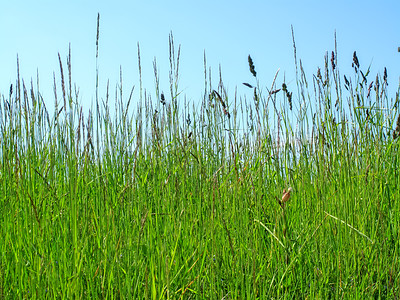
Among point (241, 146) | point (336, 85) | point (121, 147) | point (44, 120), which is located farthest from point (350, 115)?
point (44, 120)

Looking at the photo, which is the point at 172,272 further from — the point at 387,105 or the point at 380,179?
the point at 387,105

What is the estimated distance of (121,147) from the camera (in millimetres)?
2240

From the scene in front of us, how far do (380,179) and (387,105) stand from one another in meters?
0.63

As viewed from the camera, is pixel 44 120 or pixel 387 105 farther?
pixel 387 105

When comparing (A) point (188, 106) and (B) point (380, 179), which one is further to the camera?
(A) point (188, 106)

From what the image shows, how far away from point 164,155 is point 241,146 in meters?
0.45

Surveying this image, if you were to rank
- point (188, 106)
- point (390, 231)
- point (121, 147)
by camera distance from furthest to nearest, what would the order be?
point (188, 106), point (121, 147), point (390, 231)

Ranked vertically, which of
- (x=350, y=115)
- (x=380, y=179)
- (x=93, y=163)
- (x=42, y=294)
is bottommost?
(x=42, y=294)

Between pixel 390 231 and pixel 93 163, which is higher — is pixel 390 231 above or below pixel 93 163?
below

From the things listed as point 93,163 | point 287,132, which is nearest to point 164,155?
point 93,163

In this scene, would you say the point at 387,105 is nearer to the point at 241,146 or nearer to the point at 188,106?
A: the point at 241,146

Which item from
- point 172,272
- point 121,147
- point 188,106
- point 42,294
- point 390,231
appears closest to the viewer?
point 42,294

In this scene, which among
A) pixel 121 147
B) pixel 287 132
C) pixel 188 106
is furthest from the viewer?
pixel 188 106

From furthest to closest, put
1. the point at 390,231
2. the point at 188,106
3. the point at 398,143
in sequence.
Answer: the point at 398,143 → the point at 188,106 → the point at 390,231
